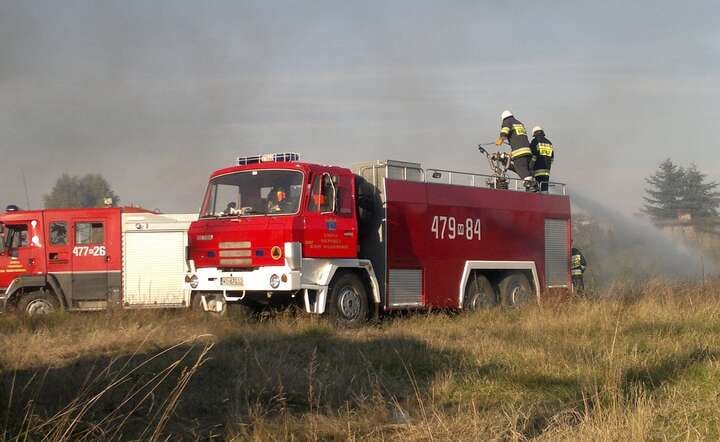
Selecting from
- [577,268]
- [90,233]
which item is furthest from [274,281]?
[577,268]

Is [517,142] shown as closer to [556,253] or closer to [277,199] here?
[556,253]

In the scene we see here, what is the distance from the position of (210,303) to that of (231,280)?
2.71 ft

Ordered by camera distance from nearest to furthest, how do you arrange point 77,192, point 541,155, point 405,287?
point 405,287, point 541,155, point 77,192

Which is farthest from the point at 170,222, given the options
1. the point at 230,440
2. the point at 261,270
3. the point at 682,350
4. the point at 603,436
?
the point at 603,436

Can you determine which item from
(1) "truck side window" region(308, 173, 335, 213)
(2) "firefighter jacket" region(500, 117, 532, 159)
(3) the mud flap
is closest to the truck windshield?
(1) "truck side window" region(308, 173, 335, 213)

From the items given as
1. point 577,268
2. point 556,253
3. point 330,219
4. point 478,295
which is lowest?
point 478,295

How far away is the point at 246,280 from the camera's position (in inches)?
472

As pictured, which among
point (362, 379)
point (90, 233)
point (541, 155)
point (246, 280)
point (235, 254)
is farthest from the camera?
point (541, 155)

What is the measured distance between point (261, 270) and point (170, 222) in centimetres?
505

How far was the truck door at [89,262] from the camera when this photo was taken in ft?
52.9

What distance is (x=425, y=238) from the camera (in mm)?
13773

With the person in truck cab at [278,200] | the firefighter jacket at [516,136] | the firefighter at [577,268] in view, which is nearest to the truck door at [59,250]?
the person in truck cab at [278,200]

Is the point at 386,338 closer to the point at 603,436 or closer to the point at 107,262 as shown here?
the point at 603,436

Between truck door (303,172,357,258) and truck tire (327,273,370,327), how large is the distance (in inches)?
14.9
